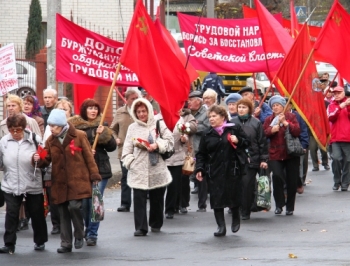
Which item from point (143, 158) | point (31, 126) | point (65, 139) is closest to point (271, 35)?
point (143, 158)

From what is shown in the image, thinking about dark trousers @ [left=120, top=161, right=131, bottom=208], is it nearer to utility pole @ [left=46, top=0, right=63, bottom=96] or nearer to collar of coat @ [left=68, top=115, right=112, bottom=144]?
collar of coat @ [left=68, top=115, right=112, bottom=144]

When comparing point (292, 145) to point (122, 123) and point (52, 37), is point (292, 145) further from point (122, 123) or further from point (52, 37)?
point (52, 37)

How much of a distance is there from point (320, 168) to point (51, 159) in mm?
11700

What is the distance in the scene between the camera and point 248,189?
13430 mm

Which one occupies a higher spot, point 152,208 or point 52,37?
point 52,37

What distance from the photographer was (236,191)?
1211 centimetres

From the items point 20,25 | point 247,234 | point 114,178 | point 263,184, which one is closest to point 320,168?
point 114,178

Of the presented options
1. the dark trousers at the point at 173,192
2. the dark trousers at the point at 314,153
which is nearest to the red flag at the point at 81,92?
the dark trousers at the point at 173,192

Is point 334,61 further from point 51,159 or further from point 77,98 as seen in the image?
point 51,159

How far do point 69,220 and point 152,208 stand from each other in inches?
68.5

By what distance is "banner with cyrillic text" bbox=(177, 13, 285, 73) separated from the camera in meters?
17.2

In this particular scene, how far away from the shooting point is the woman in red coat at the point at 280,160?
1405 centimetres

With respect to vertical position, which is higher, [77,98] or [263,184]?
[77,98]

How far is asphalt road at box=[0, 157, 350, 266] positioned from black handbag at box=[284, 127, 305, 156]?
0.86 metres
